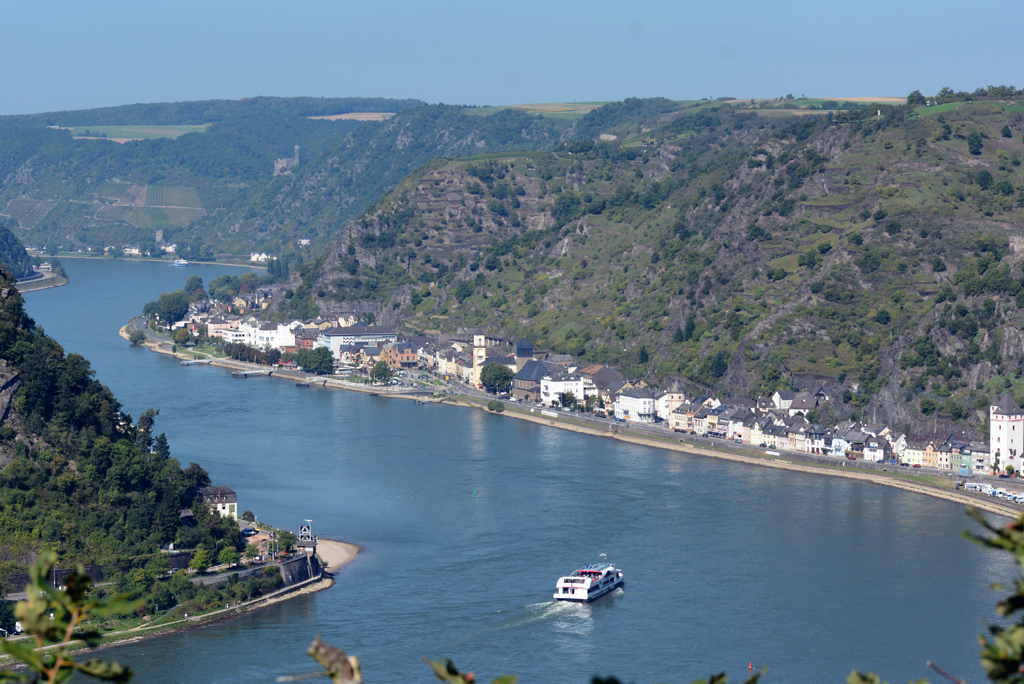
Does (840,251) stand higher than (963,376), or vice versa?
(840,251)

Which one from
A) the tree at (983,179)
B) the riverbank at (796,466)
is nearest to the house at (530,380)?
the riverbank at (796,466)

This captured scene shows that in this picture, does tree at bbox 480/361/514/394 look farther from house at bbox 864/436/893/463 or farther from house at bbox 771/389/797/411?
house at bbox 864/436/893/463

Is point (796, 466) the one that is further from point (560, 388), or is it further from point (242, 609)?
point (242, 609)

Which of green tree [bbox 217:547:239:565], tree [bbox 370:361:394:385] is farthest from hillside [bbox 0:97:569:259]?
green tree [bbox 217:547:239:565]

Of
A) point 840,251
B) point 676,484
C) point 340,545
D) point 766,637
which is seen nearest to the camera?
point 766,637

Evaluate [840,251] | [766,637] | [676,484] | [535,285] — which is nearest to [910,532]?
[676,484]

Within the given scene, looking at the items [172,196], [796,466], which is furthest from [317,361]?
[172,196]

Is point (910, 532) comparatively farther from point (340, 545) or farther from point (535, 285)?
point (535, 285)

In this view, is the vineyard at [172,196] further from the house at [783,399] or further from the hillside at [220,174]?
the house at [783,399]
